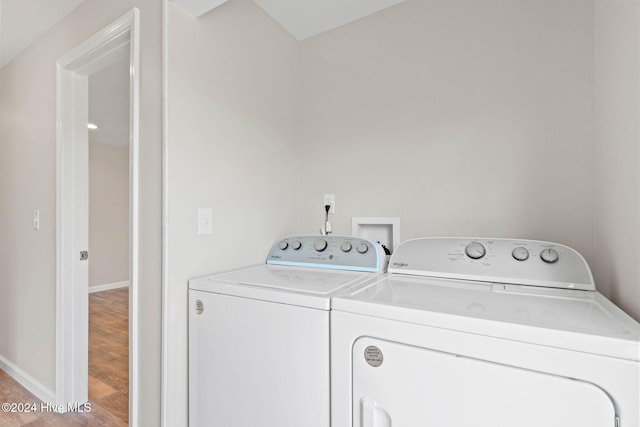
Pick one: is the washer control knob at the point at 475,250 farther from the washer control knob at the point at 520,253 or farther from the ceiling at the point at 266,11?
the ceiling at the point at 266,11

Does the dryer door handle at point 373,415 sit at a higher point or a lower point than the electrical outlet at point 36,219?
lower

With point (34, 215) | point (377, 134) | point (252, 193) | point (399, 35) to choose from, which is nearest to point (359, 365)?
point (252, 193)

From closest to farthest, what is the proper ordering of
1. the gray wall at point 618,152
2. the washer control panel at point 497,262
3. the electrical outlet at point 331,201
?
the gray wall at point 618,152 < the washer control panel at point 497,262 < the electrical outlet at point 331,201

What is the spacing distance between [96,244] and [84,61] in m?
Answer: 4.03

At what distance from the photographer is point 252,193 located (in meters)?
1.54

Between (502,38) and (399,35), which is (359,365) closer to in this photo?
(502,38)

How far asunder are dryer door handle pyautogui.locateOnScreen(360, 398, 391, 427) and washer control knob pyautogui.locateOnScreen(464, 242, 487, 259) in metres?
0.69

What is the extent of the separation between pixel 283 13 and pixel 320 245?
1.33 m

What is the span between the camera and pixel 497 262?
3.74 feet

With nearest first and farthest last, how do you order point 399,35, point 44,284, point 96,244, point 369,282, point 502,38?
point 369,282, point 502,38, point 399,35, point 44,284, point 96,244

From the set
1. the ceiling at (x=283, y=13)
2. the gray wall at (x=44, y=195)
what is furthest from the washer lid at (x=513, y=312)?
the ceiling at (x=283, y=13)

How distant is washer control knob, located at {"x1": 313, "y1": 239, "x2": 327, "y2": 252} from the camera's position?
1.48 meters

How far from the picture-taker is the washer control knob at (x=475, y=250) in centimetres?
118

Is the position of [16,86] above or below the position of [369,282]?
above
